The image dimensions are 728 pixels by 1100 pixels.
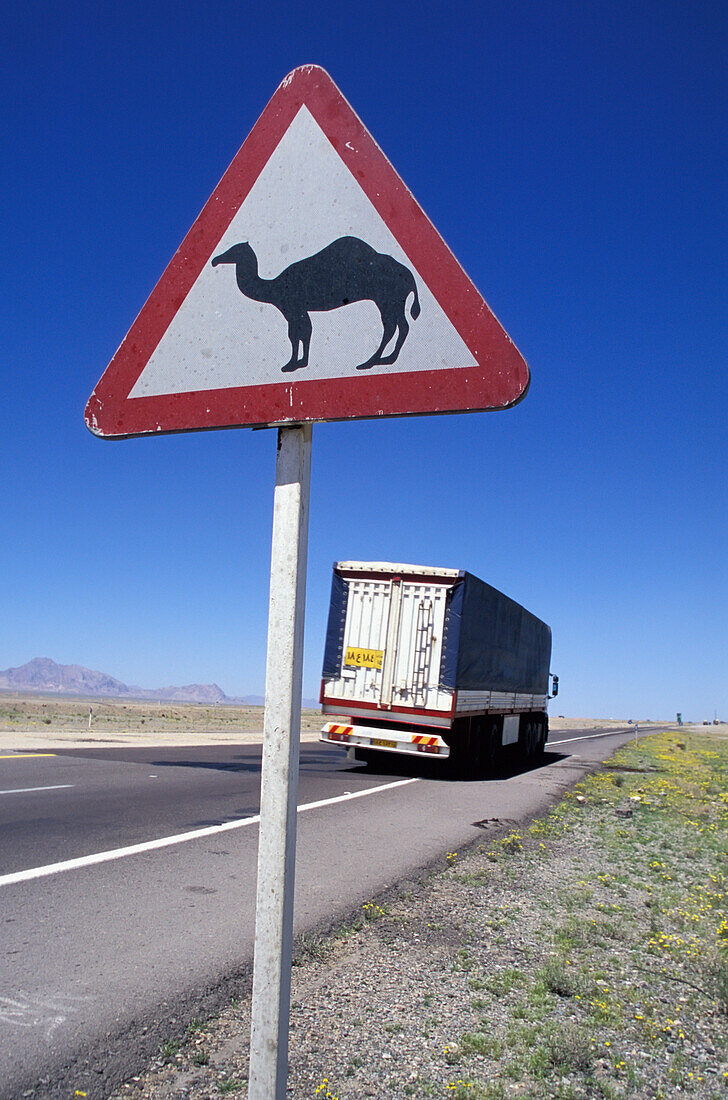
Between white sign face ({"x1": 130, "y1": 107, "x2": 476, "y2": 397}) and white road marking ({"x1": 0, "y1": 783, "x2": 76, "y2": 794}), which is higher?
white sign face ({"x1": 130, "y1": 107, "x2": 476, "y2": 397})

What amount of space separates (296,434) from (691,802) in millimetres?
12628

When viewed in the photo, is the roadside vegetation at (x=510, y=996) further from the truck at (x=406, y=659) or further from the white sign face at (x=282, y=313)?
the truck at (x=406, y=659)

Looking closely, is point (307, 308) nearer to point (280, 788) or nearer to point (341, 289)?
point (341, 289)

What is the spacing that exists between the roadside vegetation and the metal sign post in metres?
1.53

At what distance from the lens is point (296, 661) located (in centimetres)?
176

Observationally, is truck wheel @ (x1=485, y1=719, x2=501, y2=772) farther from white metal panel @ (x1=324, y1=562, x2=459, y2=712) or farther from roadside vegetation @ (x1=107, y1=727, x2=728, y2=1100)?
roadside vegetation @ (x1=107, y1=727, x2=728, y2=1100)

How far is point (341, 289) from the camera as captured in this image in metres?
1.91

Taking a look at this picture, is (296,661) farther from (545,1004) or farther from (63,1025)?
(545,1004)

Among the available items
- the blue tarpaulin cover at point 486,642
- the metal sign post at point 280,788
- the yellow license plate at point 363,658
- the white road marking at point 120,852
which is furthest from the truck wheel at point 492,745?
the metal sign post at point 280,788

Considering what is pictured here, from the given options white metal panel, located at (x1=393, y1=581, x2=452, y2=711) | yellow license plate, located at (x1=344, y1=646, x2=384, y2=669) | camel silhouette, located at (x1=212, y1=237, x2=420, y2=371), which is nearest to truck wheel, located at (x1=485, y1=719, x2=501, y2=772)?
white metal panel, located at (x1=393, y1=581, x2=452, y2=711)

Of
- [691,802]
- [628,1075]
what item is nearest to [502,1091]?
[628,1075]

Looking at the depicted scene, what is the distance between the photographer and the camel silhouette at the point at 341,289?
1.87 meters

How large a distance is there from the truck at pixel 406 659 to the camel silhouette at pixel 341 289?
13149 mm

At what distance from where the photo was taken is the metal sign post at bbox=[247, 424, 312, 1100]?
1665 mm
